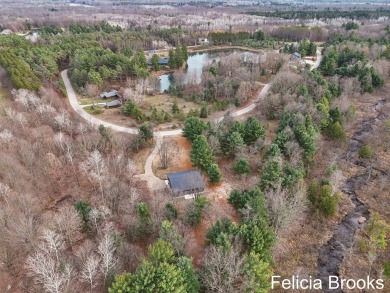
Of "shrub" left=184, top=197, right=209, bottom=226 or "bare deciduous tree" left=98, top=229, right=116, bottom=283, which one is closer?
"bare deciduous tree" left=98, top=229, right=116, bottom=283

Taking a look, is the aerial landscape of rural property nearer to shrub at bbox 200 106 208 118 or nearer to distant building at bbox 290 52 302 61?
shrub at bbox 200 106 208 118

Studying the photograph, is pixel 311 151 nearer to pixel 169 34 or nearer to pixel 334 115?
pixel 334 115

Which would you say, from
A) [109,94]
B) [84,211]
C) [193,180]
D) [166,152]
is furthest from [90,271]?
[109,94]

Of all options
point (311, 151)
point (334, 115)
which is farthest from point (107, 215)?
point (334, 115)

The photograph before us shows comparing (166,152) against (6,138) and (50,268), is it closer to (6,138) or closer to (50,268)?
(6,138)

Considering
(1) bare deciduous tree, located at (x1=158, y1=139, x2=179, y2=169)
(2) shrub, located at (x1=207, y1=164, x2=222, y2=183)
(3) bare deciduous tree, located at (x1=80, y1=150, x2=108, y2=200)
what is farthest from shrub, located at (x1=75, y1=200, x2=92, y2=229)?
(2) shrub, located at (x1=207, y1=164, x2=222, y2=183)
